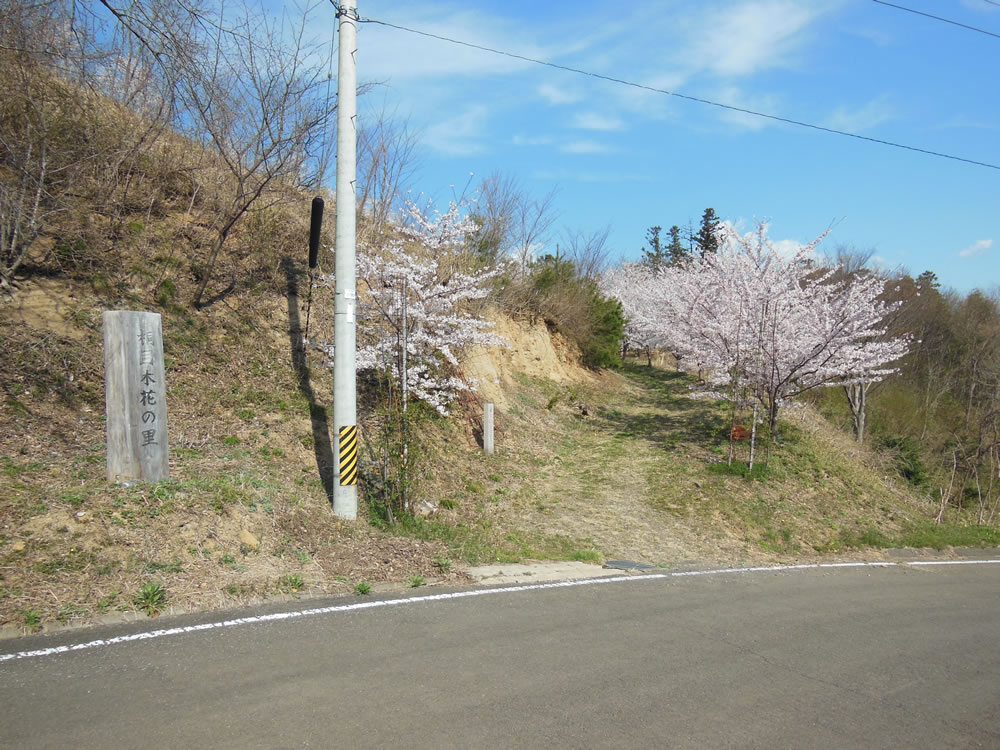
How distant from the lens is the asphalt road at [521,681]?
3.90 meters

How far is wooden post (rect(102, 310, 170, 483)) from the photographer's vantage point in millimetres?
7328

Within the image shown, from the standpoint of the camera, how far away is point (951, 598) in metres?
8.12

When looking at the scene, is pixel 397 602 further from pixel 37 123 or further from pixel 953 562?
pixel 37 123

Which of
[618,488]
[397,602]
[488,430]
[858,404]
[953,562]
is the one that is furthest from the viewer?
[858,404]

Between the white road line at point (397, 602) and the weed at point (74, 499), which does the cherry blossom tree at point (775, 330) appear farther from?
the weed at point (74, 499)

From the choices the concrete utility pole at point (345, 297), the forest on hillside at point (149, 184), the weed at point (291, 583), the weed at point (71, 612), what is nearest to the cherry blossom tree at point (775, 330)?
the forest on hillside at point (149, 184)

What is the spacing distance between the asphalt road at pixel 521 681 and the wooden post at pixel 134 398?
2.48m

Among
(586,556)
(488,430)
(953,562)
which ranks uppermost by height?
(488,430)

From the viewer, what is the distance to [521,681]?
4.66 meters

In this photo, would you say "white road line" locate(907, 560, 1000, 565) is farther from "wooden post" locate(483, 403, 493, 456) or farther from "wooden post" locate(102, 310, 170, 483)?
"wooden post" locate(102, 310, 170, 483)

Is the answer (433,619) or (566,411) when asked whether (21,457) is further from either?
(566,411)

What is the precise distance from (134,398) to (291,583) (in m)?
2.77

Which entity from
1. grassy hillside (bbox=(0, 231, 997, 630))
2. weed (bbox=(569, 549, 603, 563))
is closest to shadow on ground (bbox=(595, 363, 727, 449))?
grassy hillside (bbox=(0, 231, 997, 630))

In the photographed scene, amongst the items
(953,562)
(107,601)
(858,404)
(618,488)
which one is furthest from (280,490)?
(858,404)
